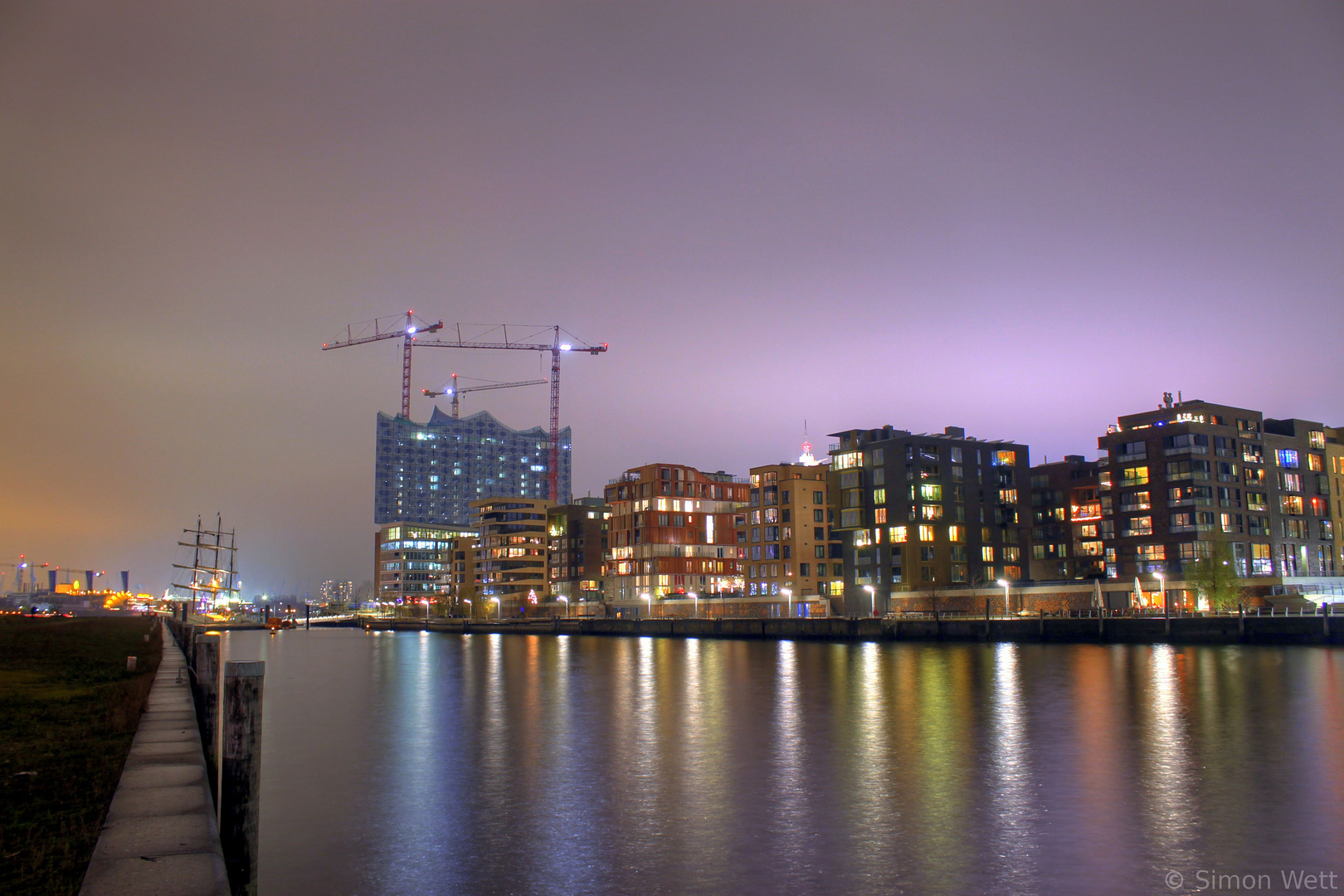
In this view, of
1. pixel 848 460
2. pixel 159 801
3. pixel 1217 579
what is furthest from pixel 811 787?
pixel 848 460

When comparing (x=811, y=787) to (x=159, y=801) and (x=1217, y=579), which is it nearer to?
(x=159, y=801)

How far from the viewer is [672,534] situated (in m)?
174

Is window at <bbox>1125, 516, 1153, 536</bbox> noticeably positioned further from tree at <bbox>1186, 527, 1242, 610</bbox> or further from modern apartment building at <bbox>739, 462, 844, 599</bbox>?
modern apartment building at <bbox>739, 462, 844, 599</bbox>

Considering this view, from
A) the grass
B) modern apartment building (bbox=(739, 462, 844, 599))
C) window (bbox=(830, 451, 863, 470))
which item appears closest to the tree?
window (bbox=(830, 451, 863, 470))

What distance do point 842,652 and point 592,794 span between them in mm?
68782

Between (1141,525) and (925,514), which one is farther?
(925,514)

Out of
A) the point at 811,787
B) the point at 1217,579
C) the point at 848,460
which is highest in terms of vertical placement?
the point at 848,460

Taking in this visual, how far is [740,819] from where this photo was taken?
23.0 metres

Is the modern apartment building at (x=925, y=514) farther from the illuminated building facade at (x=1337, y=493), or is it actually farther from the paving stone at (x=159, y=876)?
the paving stone at (x=159, y=876)

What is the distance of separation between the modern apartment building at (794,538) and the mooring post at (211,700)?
130 m

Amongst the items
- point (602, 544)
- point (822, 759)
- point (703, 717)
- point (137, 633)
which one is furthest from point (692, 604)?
point (822, 759)

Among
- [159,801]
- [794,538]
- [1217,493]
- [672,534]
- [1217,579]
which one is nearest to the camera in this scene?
[159,801]

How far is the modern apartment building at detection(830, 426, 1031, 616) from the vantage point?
139 meters

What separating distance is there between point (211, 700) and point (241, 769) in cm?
977
